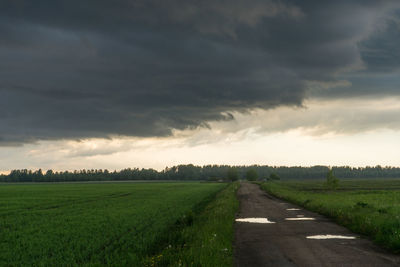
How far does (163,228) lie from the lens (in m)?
23.8

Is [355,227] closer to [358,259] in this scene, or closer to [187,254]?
[358,259]

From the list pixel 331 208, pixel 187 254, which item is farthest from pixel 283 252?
pixel 331 208

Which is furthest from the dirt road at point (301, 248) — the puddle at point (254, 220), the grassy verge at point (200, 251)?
the puddle at point (254, 220)

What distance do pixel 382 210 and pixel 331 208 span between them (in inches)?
174

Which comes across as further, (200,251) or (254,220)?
(254,220)

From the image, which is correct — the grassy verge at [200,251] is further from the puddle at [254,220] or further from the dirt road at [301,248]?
the puddle at [254,220]

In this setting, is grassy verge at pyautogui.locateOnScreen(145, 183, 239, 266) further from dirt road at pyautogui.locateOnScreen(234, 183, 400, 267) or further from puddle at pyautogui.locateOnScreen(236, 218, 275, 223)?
puddle at pyautogui.locateOnScreen(236, 218, 275, 223)

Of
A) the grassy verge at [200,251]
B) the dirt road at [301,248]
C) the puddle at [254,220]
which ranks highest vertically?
the grassy verge at [200,251]

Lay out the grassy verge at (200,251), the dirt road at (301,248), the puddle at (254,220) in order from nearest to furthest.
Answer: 1. the grassy verge at (200,251)
2. the dirt road at (301,248)
3. the puddle at (254,220)

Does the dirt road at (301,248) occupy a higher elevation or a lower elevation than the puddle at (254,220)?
higher

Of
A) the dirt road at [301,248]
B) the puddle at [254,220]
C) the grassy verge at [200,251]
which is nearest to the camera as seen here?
the grassy verge at [200,251]

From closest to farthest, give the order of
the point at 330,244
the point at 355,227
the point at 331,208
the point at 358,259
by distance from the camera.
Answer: the point at 358,259 < the point at 330,244 < the point at 355,227 < the point at 331,208

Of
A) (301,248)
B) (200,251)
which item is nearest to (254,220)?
(301,248)

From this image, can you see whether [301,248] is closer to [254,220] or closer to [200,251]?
[200,251]
